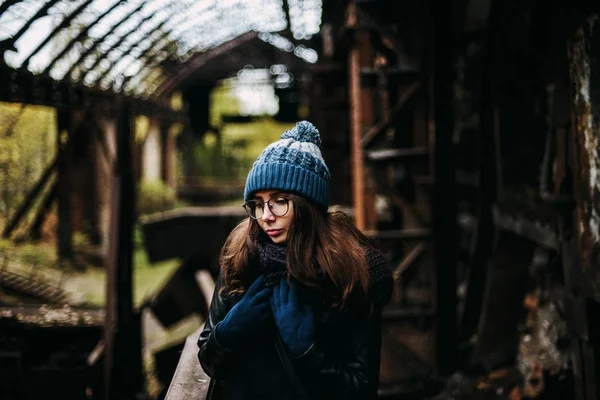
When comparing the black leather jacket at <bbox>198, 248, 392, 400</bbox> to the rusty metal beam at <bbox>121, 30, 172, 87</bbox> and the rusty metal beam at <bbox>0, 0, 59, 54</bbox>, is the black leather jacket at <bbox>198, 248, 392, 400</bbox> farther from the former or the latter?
the rusty metal beam at <bbox>121, 30, 172, 87</bbox>

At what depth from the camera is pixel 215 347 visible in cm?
198

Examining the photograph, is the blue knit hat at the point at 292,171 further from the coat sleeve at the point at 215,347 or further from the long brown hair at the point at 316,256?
the coat sleeve at the point at 215,347

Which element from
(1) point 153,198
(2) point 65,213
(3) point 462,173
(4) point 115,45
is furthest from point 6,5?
(1) point 153,198

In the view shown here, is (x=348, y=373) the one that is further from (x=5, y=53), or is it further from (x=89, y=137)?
(x=89, y=137)

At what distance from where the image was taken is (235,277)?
2.05 meters

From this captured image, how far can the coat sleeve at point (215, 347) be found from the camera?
1.99 meters

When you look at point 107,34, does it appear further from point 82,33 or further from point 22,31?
point 22,31

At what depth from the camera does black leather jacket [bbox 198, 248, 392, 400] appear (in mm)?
1883

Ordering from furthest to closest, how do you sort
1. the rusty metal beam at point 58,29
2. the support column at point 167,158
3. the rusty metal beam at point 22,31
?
the support column at point 167,158 < the rusty metal beam at point 58,29 < the rusty metal beam at point 22,31

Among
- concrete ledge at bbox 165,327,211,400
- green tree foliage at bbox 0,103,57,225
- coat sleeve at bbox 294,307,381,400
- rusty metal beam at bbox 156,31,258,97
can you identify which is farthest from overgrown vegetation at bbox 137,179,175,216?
coat sleeve at bbox 294,307,381,400

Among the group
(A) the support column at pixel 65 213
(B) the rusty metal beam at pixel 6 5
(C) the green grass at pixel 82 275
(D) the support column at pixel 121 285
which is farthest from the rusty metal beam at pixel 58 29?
(A) the support column at pixel 65 213

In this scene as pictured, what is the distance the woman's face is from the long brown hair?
0.02m

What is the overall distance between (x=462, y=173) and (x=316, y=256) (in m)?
6.29

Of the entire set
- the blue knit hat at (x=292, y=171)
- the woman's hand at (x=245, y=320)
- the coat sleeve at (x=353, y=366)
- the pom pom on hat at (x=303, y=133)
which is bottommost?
the coat sleeve at (x=353, y=366)
